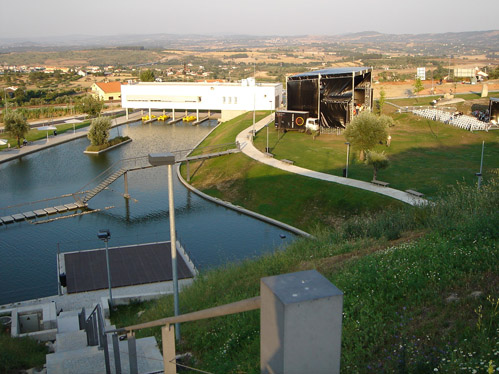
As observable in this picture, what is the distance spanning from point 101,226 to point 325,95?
23965 mm

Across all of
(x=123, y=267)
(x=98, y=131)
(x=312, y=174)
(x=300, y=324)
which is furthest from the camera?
(x=98, y=131)

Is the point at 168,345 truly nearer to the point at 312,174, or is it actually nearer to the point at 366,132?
the point at 312,174

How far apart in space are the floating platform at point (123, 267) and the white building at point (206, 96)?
37.1 m

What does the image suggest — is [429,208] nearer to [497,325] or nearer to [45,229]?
[497,325]

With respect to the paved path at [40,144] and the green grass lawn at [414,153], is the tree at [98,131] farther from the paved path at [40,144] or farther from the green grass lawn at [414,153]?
the green grass lawn at [414,153]

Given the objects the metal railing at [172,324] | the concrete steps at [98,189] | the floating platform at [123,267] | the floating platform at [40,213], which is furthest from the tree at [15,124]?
the metal railing at [172,324]

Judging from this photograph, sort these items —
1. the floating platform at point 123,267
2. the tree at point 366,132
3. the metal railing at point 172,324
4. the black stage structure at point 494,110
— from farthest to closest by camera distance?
the black stage structure at point 494,110 → the tree at point 366,132 → the floating platform at point 123,267 → the metal railing at point 172,324

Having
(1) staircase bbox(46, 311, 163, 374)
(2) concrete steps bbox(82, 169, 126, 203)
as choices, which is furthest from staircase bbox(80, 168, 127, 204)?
(1) staircase bbox(46, 311, 163, 374)

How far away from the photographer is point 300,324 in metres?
2.92

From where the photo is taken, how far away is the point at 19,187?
31.2m

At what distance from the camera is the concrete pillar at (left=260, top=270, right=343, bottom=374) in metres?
2.91

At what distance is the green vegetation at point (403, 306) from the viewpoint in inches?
214

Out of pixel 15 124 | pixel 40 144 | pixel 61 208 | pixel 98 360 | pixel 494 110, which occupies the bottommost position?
pixel 61 208

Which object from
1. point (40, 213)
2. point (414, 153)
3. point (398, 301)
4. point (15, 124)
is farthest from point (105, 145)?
point (398, 301)
